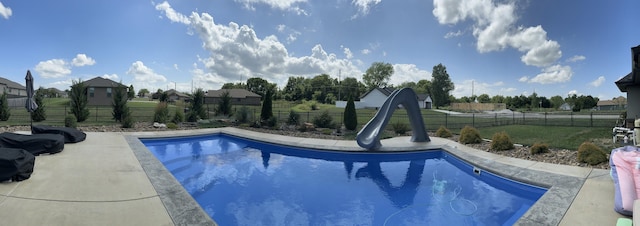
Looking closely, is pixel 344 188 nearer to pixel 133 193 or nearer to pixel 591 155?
pixel 133 193

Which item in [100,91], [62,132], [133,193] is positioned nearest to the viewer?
[133,193]

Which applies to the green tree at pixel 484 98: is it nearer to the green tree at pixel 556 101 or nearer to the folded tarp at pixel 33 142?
the green tree at pixel 556 101

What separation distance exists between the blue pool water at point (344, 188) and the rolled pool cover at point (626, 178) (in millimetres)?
1523

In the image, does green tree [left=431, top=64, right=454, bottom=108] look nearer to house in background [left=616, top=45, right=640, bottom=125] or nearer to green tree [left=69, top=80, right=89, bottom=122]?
house in background [left=616, top=45, right=640, bottom=125]

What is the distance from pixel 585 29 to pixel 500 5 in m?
4.87

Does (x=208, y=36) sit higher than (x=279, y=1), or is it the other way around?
(x=279, y=1)

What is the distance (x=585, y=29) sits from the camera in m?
15.2

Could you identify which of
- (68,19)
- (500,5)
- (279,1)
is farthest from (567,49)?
(68,19)

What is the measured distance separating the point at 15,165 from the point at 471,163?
36.6 feet

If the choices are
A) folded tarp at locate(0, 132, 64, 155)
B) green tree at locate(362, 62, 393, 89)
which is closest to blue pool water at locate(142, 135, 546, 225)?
folded tarp at locate(0, 132, 64, 155)

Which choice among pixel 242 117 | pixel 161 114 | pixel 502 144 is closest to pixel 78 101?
pixel 161 114

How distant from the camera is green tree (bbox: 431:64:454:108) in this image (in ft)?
225

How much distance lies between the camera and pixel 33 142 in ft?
25.3

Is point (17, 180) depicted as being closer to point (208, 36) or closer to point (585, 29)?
point (208, 36)
